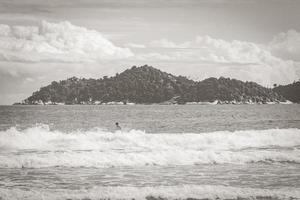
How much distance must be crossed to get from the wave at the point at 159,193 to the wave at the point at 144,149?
2209 mm

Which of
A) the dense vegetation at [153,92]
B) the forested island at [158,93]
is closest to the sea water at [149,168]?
the dense vegetation at [153,92]

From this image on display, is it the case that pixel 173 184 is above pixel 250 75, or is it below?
below

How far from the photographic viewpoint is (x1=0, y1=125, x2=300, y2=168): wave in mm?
9547

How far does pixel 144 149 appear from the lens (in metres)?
11.6

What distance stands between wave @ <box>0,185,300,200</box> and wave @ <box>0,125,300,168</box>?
2.21 m

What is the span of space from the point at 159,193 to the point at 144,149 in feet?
15.2

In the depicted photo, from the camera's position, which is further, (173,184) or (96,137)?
(96,137)

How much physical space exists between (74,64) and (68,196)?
6.83 m

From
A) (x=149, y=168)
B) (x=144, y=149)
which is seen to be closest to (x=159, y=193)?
(x=149, y=168)

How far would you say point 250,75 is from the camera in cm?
1459

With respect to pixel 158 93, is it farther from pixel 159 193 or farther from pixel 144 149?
pixel 159 193

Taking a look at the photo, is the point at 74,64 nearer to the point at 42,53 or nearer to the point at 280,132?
the point at 42,53

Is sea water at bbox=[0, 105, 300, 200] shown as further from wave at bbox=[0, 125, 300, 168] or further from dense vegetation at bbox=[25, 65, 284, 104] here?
dense vegetation at bbox=[25, 65, 284, 104]

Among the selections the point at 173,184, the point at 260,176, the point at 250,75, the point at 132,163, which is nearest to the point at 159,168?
the point at 132,163
